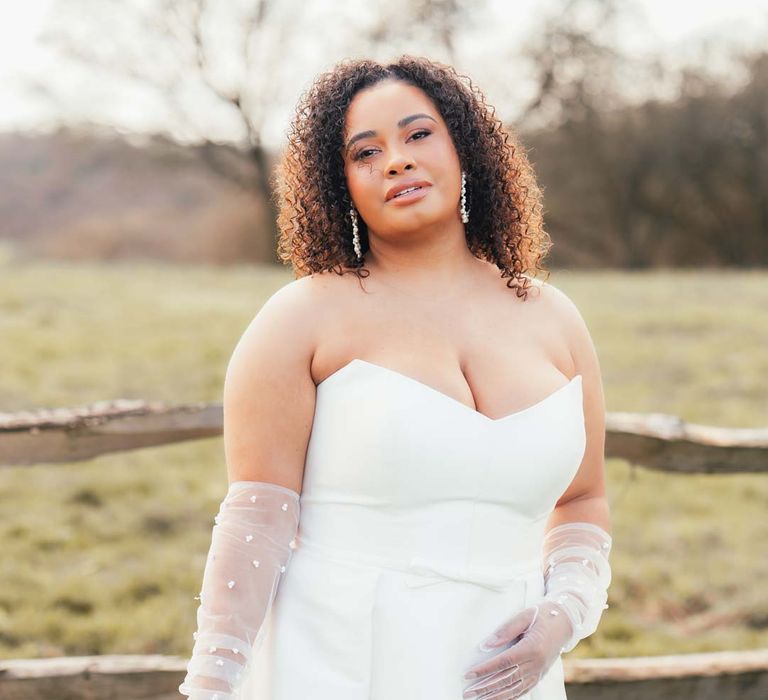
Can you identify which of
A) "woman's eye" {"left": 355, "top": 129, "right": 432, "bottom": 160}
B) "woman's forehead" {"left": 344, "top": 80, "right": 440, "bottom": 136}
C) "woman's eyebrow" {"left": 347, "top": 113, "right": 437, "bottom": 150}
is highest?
"woman's forehead" {"left": 344, "top": 80, "right": 440, "bottom": 136}

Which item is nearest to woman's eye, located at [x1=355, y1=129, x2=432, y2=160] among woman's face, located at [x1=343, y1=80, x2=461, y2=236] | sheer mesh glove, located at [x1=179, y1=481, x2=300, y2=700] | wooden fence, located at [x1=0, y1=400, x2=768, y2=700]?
woman's face, located at [x1=343, y1=80, x2=461, y2=236]

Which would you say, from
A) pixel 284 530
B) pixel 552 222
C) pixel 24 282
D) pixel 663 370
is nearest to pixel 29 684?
pixel 284 530

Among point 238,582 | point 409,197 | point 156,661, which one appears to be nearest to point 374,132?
point 409,197

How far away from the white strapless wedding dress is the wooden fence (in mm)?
1202

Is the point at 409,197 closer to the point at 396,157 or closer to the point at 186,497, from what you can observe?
the point at 396,157

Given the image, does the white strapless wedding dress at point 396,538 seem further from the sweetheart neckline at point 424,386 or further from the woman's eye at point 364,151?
the woman's eye at point 364,151

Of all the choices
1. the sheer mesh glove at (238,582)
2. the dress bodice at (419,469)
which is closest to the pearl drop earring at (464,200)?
the dress bodice at (419,469)

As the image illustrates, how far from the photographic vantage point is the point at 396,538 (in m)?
1.79

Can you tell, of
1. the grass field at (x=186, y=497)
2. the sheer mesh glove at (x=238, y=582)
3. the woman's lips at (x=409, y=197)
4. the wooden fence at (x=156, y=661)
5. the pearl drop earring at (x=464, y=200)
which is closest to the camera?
the sheer mesh glove at (x=238, y=582)

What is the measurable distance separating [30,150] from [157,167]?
4598 millimetres

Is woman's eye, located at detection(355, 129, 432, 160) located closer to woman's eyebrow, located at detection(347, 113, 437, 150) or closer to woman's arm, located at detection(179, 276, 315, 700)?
woman's eyebrow, located at detection(347, 113, 437, 150)

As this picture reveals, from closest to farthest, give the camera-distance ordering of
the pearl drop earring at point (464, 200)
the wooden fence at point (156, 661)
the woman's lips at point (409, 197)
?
1. the woman's lips at point (409, 197)
2. the pearl drop earring at point (464, 200)
3. the wooden fence at point (156, 661)

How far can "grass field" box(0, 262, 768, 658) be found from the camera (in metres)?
4.30

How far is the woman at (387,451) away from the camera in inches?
69.2
